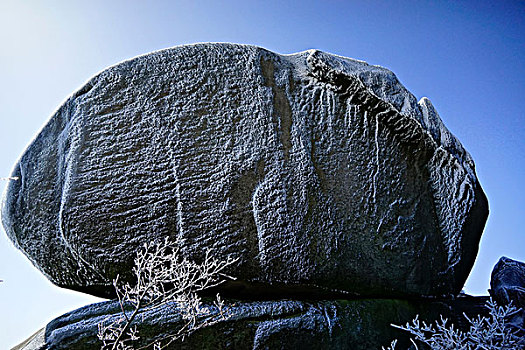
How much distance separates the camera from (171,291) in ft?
5.47

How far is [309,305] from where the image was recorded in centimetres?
184

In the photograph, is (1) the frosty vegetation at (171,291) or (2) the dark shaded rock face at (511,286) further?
(2) the dark shaded rock face at (511,286)

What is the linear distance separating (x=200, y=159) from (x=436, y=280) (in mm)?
1237

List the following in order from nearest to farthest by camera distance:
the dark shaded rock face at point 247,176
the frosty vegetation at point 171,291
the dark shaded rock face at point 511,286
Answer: the frosty vegetation at point 171,291
the dark shaded rock face at point 247,176
the dark shaded rock face at point 511,286

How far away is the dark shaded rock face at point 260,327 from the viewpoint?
1.64 m

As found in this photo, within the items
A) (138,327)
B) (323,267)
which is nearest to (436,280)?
(323,267)

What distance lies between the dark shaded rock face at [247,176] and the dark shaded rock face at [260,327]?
0.09 meters

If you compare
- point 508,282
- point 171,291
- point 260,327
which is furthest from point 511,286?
point 171,291

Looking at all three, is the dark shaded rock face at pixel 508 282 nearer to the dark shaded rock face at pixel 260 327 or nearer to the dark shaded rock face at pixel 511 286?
the dark shaded rock face at pixel 511 286

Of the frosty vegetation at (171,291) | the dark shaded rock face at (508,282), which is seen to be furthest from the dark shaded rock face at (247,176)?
the dark shaded rock face at (508,282)

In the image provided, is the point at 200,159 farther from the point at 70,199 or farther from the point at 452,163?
the point at 452,163

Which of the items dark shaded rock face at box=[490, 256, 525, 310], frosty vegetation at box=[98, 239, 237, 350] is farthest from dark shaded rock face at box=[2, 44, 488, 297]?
dark shaded rock face at box=[490, 256, 525, 310]

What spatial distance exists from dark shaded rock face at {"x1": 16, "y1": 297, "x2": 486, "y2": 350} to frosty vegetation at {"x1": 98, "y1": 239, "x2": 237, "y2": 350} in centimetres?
3

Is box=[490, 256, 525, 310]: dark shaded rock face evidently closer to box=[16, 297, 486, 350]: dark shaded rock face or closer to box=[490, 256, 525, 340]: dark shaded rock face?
box=[490, 256, 525, 340]: dark shaded rock face
